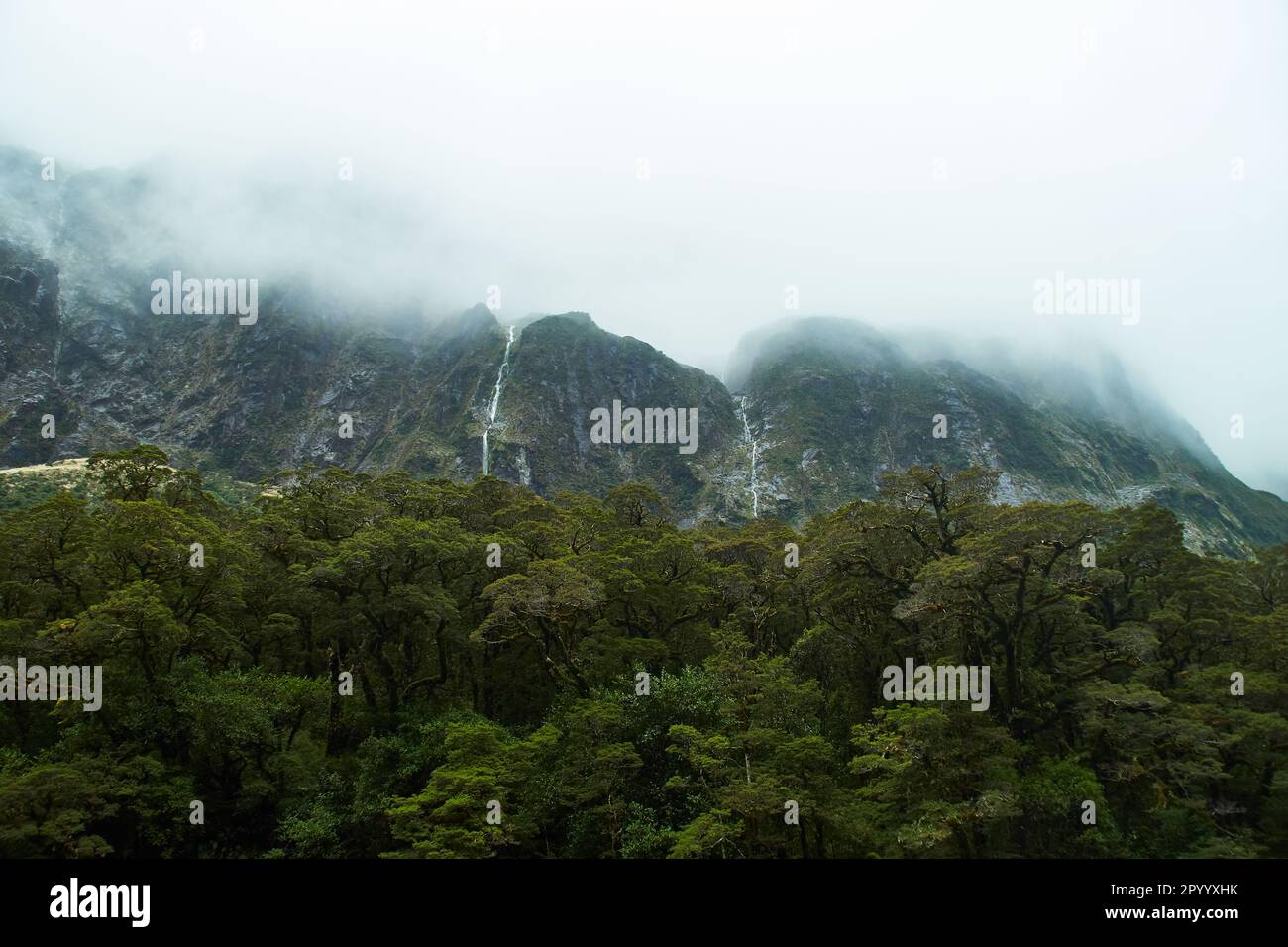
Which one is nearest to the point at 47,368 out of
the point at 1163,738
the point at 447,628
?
the point at 447,628

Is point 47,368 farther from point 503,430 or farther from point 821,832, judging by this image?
point 821,832

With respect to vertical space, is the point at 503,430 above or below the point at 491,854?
above
